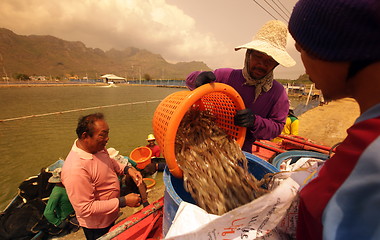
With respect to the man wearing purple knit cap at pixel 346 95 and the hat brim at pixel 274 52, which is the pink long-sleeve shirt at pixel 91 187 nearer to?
the man wearing purple knit cap at pixel 346 95

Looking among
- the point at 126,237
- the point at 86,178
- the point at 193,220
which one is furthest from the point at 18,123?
the point at 193,220

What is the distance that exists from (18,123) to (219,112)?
47.2 ft

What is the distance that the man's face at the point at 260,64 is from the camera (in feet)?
6.16

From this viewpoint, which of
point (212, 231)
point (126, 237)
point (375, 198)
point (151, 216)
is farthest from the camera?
point (151, 216)

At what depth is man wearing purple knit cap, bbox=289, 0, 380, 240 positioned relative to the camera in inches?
17.9

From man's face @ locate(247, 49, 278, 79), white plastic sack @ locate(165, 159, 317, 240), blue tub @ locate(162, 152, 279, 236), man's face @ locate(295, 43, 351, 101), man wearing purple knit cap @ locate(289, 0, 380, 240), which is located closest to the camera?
man wearing purple knit cap @ locate(289, 0, 380, 240)

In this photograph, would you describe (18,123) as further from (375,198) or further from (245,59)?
(375,198)

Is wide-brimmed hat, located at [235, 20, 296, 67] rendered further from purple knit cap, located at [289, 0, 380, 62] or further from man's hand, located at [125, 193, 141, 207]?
man's hand, located at [125, 193, 141, 207]

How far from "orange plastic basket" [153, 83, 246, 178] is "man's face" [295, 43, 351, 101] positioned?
28.9 inches

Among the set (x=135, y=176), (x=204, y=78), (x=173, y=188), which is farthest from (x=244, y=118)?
(x=135, y=176)

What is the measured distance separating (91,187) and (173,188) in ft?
4.48

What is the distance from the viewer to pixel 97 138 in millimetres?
2270

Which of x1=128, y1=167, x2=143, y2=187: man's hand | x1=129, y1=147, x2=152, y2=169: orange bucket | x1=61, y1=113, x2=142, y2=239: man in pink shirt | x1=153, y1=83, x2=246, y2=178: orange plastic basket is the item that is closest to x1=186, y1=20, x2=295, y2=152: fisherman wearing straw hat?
x1=153, y1=83, x2=246, y2=178: orange plastic basket

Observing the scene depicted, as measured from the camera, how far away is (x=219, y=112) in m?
2.02
